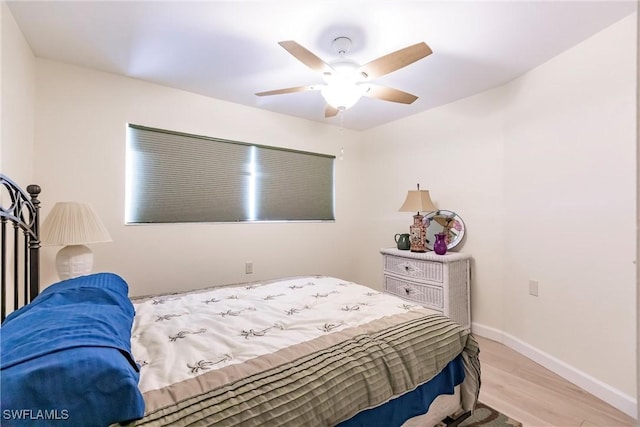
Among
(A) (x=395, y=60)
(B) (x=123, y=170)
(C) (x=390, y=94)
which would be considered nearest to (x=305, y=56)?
(A) (x=395, y=60)

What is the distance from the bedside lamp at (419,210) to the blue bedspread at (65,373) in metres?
2.65

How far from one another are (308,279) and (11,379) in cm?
187

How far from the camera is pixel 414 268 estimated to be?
2.93 meters

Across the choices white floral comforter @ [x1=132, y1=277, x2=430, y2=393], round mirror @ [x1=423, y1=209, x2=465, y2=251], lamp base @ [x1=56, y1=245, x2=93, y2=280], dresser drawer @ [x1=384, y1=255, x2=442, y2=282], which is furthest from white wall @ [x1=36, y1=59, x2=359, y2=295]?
round mirror @ [x1=423, y1=209, x2=465, y2=251]

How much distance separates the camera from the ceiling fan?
5.23ft

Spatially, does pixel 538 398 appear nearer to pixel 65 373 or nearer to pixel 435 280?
pixel 435 280

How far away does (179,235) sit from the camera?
9.04 feet

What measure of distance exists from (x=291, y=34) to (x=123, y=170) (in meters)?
1.79

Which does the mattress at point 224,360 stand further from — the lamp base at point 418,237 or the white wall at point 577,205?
the lamp base at point 418,237

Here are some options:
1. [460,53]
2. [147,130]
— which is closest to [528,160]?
[460,53]

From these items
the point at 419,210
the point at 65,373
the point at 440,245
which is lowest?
the point at 65,373

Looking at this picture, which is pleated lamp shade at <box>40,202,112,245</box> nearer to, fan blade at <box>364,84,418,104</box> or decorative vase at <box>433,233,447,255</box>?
fan blade at <box>364,84,418,104</box>

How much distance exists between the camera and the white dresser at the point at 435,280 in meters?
2.66

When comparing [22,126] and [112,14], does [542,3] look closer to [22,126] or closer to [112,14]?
[112,14]
